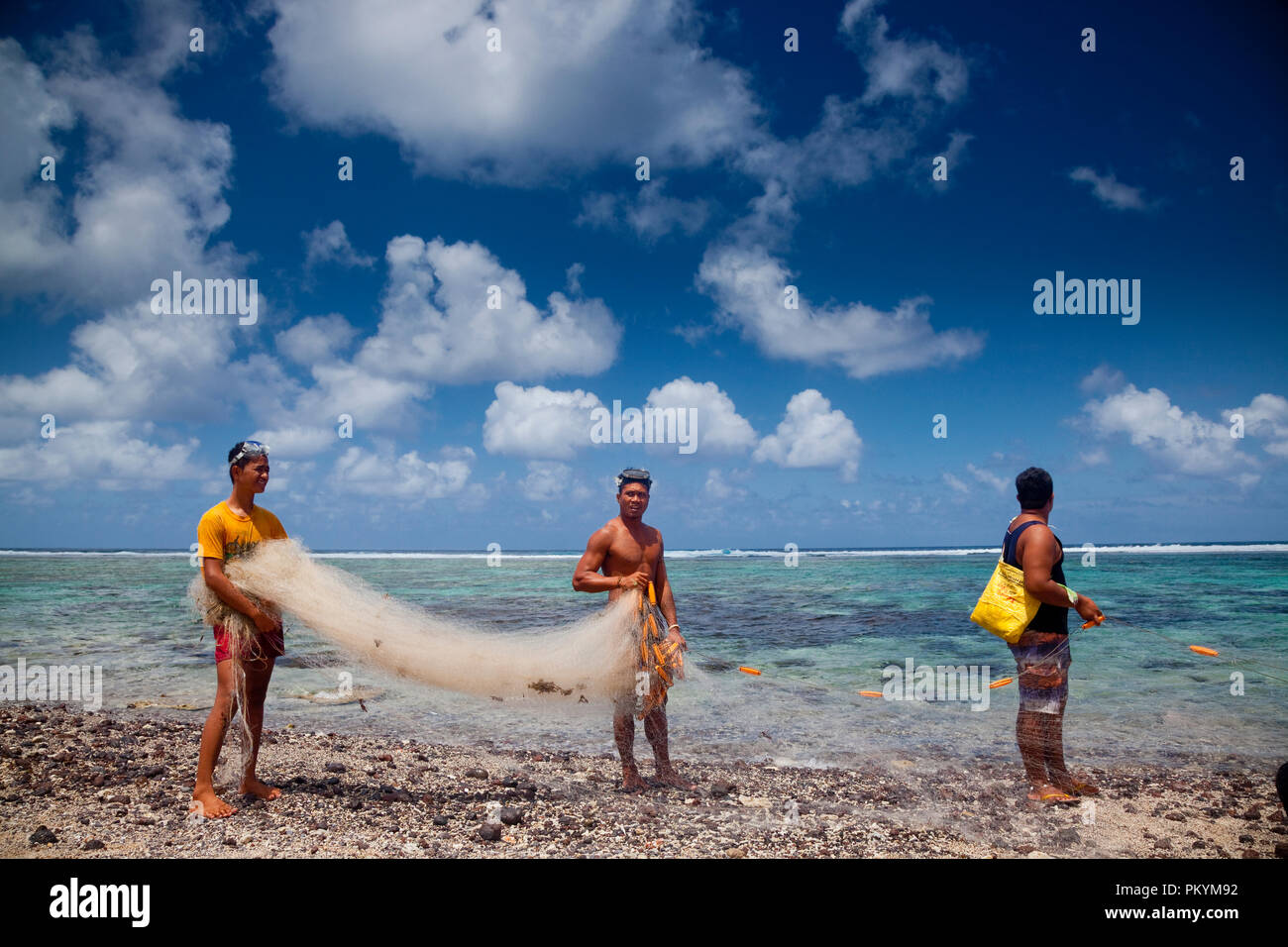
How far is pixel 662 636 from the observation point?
471cm

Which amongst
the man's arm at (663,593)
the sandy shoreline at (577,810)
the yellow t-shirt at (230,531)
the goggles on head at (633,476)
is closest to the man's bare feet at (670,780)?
the sandy shoreline at (577,810)

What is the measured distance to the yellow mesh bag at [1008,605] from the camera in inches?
177

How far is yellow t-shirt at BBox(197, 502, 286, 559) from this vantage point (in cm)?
398

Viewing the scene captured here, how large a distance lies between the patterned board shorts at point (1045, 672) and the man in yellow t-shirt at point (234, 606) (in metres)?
4.61

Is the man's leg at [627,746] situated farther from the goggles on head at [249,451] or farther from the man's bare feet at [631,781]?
the goggles on head at [249,451]

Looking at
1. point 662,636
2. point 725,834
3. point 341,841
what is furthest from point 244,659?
point 725,834

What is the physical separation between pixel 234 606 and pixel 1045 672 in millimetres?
4876

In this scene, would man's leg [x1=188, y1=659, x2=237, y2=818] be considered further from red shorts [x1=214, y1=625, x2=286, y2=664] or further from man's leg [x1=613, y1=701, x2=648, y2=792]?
man's leg [x1=613, y1=701, x2=648, y2=792]

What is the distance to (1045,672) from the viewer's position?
14.8 feet

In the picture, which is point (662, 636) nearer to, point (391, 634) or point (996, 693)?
point (391, 634)

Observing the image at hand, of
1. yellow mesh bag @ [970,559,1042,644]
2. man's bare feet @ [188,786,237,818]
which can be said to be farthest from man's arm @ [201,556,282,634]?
yellow mesh bag @ [970,559,1042,644]

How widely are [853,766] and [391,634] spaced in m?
3.70

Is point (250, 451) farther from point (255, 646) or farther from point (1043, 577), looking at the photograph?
point (1043, 577)

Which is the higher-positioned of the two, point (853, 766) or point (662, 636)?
point (662, 636)
